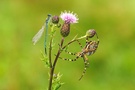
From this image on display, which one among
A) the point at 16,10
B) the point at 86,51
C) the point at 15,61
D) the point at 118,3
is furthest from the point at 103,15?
the point at 86,51

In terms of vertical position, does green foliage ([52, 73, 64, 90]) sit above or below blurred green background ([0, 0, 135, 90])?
below

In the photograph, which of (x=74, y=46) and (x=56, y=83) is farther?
(x=74, y=46)

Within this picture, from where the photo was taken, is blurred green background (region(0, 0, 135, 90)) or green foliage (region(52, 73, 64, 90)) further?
blurred green background (region(0, 0, 135, 90))

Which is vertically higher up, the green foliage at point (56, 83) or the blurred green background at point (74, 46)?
the blurred green background at point (74, 46)

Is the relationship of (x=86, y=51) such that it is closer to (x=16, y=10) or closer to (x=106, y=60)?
(x=106, y=60)

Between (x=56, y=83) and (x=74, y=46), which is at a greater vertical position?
(x=74, y=46)

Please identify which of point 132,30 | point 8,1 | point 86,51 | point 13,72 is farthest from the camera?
point 8,1

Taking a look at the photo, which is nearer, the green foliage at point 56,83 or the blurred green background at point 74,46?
the green foliage at point 56,83

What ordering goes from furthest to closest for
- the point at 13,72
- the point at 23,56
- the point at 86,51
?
1. the point at 23,56
2. the point at 13,72
3. the point at 86,51
